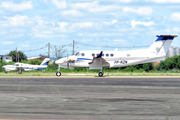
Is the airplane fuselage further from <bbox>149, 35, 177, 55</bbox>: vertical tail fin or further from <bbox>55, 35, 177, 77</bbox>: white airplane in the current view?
<bbox>149, 35, 177, 55</bbox>: vertical tail fin

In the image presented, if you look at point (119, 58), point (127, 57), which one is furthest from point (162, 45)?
point (119, 58)

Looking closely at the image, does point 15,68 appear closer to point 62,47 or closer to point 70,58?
point 70,58

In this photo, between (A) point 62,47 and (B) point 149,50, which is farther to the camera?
(A) point 62,47

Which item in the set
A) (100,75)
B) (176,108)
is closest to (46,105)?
(176,108)

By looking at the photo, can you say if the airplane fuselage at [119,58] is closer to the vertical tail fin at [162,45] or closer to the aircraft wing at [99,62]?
the aircraft wing at [99,62]

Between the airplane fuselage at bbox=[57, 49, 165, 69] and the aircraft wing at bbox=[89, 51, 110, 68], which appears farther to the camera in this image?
the airplane fuselage at bbox=[57, 49, 165, 69]

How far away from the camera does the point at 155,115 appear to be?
8.99 meters

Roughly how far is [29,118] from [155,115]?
487 centimetres

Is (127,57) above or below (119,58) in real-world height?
above

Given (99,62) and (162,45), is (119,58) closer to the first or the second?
(99,62)

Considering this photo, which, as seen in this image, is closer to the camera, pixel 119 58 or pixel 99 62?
pixel 99 62

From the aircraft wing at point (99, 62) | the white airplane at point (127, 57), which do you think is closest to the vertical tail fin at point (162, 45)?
the white airplane at point (127, 57)

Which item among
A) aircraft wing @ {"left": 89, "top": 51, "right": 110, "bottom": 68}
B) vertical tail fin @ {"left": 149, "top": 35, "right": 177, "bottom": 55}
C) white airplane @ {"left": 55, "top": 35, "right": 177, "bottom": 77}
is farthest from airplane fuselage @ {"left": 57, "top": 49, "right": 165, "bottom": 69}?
vertical tail fin @ {"left": 149, "top": 35, "right": 177, "bottom": 55}

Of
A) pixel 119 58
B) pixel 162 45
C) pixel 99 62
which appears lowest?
pixel 99 62
